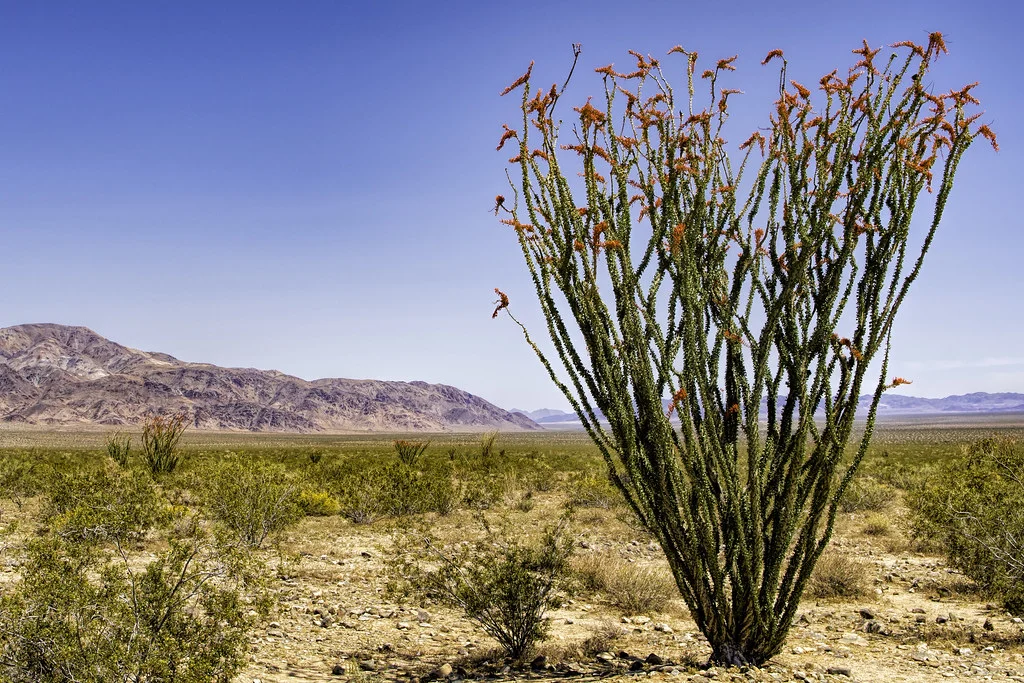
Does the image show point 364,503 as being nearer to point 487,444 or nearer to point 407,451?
point 407,451

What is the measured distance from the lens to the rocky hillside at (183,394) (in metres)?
116

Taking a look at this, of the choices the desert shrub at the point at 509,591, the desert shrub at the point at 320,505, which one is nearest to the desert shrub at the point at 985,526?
the desert shrub at the point at 509,591

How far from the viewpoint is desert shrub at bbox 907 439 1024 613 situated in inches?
287

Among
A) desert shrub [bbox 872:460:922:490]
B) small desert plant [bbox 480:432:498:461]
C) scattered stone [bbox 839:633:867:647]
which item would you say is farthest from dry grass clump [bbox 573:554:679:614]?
small desert plant [bbox 480:432:498:461]

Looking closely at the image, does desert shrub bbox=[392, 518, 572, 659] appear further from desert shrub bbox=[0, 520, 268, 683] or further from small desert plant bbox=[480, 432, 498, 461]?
small desert plant bbox=[480, 432, 498, 461]

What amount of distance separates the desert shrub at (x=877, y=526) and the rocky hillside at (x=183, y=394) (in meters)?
108

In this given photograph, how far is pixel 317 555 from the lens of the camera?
1058 centimetres

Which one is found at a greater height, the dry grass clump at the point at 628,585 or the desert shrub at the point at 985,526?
the desert shrub at the point at 985,526

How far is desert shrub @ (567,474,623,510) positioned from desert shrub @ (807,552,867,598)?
5.73 metres

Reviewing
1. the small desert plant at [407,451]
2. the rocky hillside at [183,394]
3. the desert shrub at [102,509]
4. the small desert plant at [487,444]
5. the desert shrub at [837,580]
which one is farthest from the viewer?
the rocky hillside at [183,394]

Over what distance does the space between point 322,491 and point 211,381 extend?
440 feet

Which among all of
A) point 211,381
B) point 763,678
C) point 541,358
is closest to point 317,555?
point 541,358

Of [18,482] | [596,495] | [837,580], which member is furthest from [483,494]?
[18,482]

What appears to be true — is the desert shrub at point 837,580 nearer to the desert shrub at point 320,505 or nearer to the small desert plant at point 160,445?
the desert shrub at point 320,505
